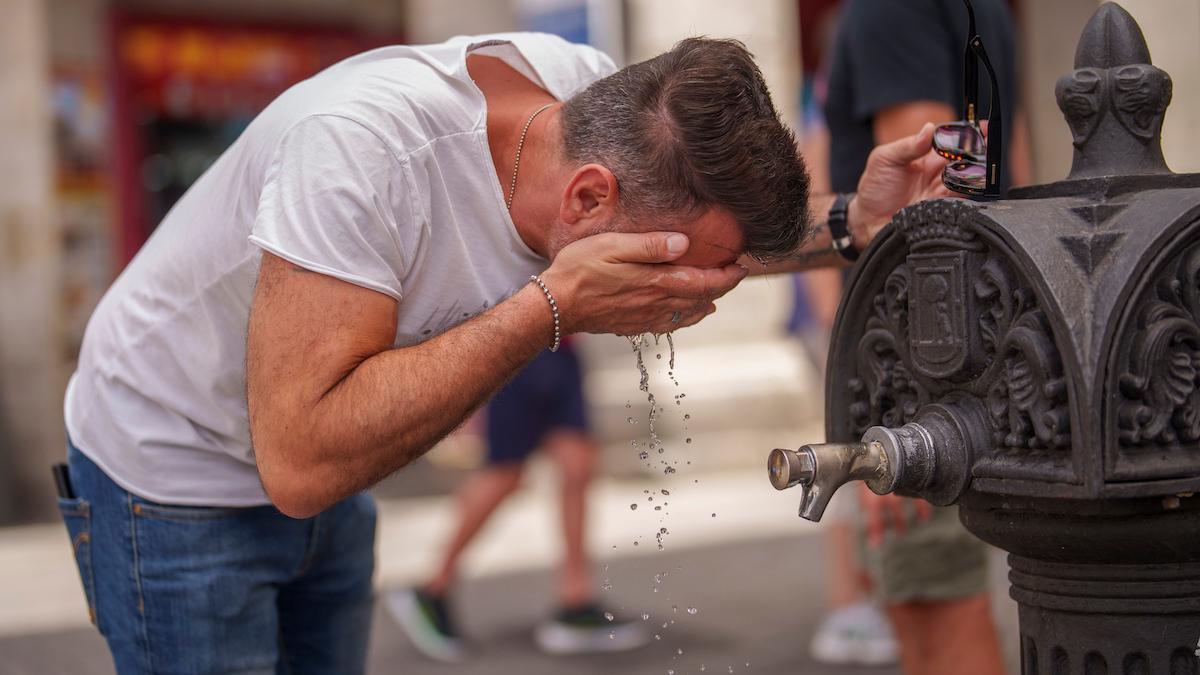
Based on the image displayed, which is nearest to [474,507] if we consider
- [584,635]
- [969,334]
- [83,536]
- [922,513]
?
[584,635]

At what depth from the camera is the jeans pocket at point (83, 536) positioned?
2297 mm

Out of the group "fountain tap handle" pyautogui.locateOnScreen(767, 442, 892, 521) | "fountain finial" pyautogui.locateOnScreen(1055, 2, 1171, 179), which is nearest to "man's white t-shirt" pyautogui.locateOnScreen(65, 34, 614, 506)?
"fountain tap handle" pyautogui.locateOnScreen(767, 442, 892, 521)

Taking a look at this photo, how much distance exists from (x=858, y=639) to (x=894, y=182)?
2.35 metres

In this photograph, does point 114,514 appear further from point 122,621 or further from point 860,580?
point 860,580

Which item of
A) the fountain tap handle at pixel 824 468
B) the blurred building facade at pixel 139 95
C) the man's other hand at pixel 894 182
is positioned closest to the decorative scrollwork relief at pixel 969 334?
the fountain tap handle at pixel 824 468

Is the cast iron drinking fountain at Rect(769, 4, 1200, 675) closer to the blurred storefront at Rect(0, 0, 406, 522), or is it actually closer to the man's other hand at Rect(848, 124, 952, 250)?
the man's other hand at Rect(848, 124, 952, 250)

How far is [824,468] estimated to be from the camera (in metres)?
1.77

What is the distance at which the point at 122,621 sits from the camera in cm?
223

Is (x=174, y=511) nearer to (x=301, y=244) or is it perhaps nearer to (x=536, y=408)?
(x=301, y=244)

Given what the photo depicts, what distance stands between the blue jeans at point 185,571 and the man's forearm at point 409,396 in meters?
0.36

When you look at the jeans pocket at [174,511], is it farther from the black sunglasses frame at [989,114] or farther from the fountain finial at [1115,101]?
the fountain finial at [1115,101]

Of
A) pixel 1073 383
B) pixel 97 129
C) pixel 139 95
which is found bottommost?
pixel 1073 383

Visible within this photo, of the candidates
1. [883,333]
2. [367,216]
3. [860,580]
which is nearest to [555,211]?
[367,216]

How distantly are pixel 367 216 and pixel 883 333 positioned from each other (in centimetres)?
70
